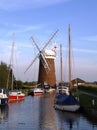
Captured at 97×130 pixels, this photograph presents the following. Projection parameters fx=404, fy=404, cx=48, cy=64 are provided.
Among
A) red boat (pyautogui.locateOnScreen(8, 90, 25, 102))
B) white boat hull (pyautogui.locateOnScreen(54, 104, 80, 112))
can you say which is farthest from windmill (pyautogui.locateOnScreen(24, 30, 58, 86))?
white boat hull (pyautogui.locateOnScreen(54, 104, 80, 112))

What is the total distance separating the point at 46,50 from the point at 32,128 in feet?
362

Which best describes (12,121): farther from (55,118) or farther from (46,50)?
(46,50)

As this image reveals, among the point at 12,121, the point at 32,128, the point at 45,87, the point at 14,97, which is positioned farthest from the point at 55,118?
the point at 45,87

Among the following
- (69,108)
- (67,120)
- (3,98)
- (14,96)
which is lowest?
(67,120)

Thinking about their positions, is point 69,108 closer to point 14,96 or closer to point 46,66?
point 14,96

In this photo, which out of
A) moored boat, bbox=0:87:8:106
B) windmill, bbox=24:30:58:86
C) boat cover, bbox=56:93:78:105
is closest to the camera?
boat cover, bbox=56:93:78:105

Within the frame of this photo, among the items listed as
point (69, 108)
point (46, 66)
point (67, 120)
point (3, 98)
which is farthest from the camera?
point (46, 66)

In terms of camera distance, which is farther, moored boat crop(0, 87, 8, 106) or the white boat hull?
moored boat crop(0, 87, 8, 106)

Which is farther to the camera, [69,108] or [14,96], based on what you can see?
[14,96]

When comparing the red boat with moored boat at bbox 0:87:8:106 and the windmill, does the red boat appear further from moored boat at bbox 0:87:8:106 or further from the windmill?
the windmill

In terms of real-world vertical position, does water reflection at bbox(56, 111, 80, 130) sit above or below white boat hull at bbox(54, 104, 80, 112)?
below

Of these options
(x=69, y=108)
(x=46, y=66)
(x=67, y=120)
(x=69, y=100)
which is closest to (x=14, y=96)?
(x=69, y=108)

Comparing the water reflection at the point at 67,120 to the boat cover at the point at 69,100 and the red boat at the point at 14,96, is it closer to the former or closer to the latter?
the boat cover at the point at 69,100

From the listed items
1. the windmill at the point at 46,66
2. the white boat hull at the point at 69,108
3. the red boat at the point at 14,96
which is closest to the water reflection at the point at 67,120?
the white boat hull at the point at 69,108
